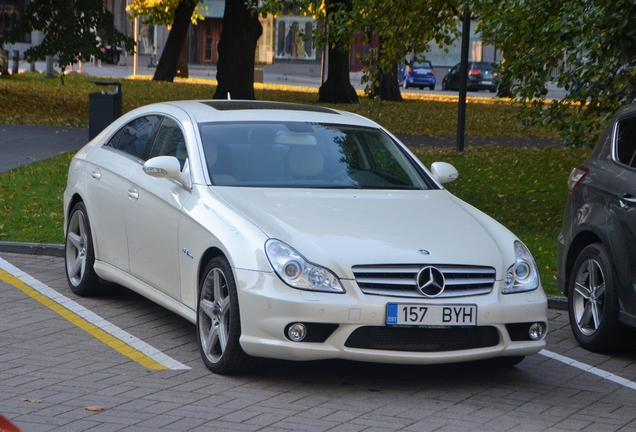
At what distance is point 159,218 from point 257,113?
103cm

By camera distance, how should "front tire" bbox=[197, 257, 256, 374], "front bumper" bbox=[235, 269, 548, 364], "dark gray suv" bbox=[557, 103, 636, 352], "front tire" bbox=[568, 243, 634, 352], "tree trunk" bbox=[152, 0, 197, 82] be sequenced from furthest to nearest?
1. "tree trunk" bbox=[152, 0, 197, 82]
2. "front tire" bbox=[568, 243, 634, 352]
3. "dark gray suv" bbox=[557, 103, 636, 352]
4. "front tire" bbox=[197, 257, 256, 374]
5. "front bumper" bbox=[235, 269, 548, 364]

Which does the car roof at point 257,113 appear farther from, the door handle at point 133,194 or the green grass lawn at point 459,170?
the green grass lawn at point 459,170

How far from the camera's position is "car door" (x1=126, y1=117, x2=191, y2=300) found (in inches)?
265

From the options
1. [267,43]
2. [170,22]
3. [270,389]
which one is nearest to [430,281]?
[270,389]

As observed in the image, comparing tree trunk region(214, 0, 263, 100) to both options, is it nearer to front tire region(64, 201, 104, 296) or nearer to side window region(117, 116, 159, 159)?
front tire region(64, 201, 104, 296)

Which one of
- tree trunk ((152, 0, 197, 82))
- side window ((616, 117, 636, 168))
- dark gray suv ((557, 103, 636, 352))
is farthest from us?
tree trunk ((152, 0, 197, 82))

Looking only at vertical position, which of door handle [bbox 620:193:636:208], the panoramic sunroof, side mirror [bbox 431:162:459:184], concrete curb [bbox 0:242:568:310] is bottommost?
concrete curb [bbox 0:242:568:310]

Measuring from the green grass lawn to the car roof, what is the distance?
264cm

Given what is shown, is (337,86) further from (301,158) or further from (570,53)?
(301,158)

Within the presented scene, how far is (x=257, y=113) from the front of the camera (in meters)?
7.35

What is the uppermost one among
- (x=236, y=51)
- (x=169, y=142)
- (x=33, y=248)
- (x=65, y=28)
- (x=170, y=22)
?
(x=170, y=22)

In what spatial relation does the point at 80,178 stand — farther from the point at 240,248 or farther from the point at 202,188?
the point at 240,248

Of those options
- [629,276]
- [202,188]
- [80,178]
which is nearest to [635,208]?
[629,276]

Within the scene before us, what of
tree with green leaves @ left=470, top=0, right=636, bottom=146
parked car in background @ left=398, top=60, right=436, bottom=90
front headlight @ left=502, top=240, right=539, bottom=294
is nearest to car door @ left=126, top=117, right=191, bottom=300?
front headlight @ left=502, top=240, right=539, bottom=294
